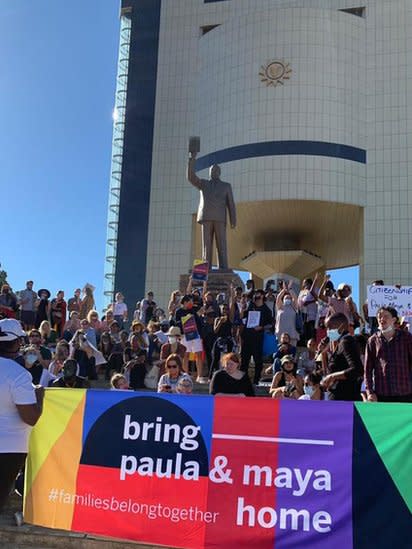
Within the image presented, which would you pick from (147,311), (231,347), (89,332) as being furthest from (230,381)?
(147,311)

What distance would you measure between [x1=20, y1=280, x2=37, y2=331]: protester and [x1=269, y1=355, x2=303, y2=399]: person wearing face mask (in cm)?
908

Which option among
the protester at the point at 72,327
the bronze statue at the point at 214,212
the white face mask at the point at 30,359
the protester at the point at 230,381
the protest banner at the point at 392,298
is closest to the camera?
the protester at the point at 230,381

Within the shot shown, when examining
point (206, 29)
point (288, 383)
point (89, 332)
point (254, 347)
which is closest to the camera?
point (288, 383)

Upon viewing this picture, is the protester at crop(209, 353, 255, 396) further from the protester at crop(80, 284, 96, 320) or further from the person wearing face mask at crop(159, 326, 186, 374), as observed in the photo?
the protester at crop(80, 284, 96, 320)

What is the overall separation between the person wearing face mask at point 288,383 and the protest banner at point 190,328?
2.87m

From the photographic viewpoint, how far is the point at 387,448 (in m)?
4.09

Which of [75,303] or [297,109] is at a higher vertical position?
[297,109]

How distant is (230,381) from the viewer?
21.3 ft

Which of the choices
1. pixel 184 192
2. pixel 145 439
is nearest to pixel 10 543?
pixel 145 439

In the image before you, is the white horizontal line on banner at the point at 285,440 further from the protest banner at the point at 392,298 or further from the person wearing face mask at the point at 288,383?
the protest banner at the point at 392,298

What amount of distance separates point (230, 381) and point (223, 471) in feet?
6.91

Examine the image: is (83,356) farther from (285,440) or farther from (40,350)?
(285,440)

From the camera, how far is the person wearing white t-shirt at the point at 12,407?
4.16 meters

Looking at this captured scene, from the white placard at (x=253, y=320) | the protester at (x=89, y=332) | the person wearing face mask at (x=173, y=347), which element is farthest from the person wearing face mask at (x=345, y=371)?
the protester at (x=89, y=332)
